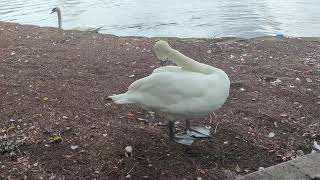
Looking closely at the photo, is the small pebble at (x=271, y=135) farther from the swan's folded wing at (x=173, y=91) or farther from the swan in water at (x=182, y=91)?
the swan's folded wing at (x=173, y=91)

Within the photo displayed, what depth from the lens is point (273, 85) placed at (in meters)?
5.83

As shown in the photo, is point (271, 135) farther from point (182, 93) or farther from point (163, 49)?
point (163, 49)

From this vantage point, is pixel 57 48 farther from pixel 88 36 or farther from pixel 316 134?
pixel 316 134

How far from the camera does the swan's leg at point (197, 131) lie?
4.31m

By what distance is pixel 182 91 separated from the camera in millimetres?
3781

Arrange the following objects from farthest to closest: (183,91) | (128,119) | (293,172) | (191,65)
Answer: (128,119), (191,65), (183,91), (293,172)

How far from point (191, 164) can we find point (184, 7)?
37.0ft

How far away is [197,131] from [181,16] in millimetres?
9221

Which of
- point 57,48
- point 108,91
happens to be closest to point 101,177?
point 108,91

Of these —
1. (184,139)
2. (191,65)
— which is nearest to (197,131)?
(184,139)

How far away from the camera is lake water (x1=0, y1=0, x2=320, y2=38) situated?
11.5 metres

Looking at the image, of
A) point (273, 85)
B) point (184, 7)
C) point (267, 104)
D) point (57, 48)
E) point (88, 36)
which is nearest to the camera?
point (267, 104)

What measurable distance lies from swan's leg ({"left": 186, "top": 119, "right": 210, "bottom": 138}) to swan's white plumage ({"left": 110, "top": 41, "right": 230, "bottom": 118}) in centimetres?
47

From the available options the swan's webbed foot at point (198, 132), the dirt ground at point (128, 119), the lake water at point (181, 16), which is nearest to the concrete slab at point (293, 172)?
the dirt ground at point (128, 119)
